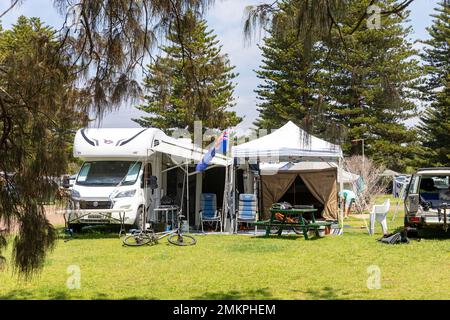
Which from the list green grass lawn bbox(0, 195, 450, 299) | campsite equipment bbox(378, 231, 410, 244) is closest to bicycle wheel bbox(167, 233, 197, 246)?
green grass lawn bbox(0, 195, 450, 299)

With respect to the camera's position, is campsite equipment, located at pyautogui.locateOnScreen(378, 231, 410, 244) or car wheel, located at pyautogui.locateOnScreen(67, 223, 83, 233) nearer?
campsite equipment, located at pyautogui.locateOnScreen(378, 231, 410, 244)

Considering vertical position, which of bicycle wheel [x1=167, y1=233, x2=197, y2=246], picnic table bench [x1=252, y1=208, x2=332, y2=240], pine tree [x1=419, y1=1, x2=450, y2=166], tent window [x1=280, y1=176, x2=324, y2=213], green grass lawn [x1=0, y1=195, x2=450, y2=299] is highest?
pine tree [x1=419, y1=1, x2=450, y2=166]

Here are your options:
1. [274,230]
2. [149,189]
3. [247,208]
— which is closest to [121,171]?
[149,189]

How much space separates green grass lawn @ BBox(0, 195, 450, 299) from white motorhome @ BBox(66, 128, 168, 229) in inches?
39.7

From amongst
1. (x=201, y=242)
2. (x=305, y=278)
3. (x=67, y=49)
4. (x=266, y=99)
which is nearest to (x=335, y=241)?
(x=201, y=242)

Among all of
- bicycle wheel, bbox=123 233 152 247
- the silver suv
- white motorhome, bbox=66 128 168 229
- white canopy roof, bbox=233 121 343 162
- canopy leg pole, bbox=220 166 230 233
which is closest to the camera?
bicycle wheel, bbox=123 233 152 247

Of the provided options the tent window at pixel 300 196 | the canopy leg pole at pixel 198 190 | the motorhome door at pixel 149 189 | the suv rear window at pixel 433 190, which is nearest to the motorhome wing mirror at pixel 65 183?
the motorhome door at pixel 149 189

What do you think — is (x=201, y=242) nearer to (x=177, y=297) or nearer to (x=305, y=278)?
(x=305, y=278)

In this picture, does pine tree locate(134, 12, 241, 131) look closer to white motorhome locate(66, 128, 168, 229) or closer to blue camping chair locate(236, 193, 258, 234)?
white motorhome locate(66, 128, 168, 229)

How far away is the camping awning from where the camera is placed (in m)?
11.8

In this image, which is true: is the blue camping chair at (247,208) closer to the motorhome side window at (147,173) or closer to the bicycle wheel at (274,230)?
the bicycle wheel at (274,230)

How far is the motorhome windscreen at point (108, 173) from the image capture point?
11664 mm

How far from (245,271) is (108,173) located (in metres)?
5.91

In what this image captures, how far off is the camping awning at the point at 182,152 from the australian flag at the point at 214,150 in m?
0.28
